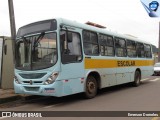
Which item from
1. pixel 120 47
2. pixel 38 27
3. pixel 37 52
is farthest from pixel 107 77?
pixel 38 27

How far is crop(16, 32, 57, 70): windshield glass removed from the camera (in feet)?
32.9

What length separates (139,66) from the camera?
17078 mm

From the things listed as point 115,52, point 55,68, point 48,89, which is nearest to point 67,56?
point 55,68

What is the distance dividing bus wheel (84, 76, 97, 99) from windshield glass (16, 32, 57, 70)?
2116 mm

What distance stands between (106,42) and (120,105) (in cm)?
383

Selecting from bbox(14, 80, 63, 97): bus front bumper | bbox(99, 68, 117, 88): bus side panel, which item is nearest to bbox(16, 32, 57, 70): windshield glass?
bbox(14, 80, 63, 97): bus front bumper

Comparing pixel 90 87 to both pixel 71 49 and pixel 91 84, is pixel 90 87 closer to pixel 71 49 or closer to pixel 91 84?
pixel 91 84

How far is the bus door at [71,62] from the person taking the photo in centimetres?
1009

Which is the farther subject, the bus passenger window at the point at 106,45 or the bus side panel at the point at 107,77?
the bus passenger window at the point at 106,45

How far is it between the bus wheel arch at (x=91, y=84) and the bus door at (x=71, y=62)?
45cm

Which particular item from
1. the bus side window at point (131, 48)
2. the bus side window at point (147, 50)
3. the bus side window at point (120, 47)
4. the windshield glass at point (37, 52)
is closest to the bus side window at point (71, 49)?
the windshield glass at point (37, 52)

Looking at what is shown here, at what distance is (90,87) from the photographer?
11562mm

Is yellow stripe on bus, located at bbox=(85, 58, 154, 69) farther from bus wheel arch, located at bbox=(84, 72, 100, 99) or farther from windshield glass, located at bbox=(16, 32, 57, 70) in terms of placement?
A: windshield glass, located at bbox=(16, 32, 57, 70)

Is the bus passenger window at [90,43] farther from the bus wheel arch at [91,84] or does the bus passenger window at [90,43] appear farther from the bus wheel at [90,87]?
the bus wheel at [90,87]
